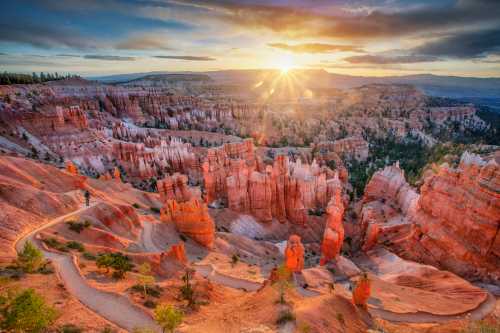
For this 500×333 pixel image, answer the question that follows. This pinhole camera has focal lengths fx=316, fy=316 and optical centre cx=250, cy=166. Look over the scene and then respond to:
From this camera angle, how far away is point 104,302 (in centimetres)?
1441

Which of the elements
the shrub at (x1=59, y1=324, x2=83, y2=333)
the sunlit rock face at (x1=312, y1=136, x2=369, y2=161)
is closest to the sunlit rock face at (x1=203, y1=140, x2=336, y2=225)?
the shrub at (x1=59, y1=324, x2=83, y2=333)

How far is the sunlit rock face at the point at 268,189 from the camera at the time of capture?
44.9 m

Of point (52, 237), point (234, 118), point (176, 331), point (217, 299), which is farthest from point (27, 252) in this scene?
point (234, 118)

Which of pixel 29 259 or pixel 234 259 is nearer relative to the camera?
pixel 29 259

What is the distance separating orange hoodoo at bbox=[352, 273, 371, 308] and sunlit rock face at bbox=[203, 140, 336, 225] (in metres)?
24.0

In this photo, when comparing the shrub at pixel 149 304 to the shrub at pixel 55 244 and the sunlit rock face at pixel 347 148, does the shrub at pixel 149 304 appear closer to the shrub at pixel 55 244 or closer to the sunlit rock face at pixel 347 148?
the shrub at pixel 55 244

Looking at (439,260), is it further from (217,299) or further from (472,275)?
(217,299)

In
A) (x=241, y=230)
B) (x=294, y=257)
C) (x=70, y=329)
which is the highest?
(x=70, y=329)

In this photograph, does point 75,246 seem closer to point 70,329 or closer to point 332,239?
point 70,329

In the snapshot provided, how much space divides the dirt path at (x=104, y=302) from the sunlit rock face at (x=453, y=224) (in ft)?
99.2

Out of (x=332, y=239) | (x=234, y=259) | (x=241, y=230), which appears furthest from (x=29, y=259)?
(x=241, y=230)

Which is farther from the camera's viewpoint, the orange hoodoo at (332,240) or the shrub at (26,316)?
the orange hoodoo at (332,240)

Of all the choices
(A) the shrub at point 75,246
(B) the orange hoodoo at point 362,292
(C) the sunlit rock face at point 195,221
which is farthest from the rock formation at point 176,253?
(B) the orange hoodoo at point 362,292

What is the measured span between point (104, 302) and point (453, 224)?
3341 cm
